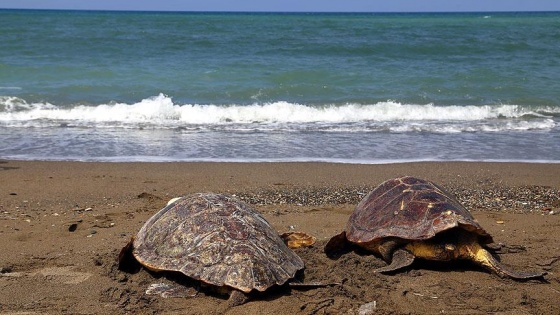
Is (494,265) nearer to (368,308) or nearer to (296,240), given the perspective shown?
(368,308)

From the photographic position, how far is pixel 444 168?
955 cm

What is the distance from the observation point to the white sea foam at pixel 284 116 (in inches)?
527

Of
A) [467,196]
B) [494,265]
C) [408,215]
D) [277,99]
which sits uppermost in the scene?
[408,215]

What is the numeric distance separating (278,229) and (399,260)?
1.47m

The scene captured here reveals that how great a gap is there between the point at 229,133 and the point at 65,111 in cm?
418

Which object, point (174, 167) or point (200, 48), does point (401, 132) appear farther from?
point (200, 48)

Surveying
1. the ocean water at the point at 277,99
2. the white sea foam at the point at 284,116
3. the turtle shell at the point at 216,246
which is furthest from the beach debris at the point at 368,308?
the white sea foam at the point at 284,116

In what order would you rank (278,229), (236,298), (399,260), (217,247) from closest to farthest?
1. (236,298)
2. (217,247)
3. (399,260)
4. (278,229)

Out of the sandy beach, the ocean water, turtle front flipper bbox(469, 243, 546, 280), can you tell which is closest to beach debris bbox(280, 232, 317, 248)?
the sandy beach

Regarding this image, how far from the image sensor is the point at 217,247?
4867mm

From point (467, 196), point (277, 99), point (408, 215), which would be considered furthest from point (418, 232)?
point (277, 99)

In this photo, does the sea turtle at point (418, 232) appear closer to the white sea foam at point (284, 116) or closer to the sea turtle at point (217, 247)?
the sea turtle at point (217, 247)

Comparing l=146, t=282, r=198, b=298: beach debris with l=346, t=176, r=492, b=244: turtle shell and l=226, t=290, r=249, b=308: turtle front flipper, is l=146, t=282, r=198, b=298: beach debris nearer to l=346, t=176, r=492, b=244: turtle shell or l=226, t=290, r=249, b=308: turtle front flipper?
l=226, t=290, r=249, b=308: turtle front flipper

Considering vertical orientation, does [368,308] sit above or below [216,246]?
below
